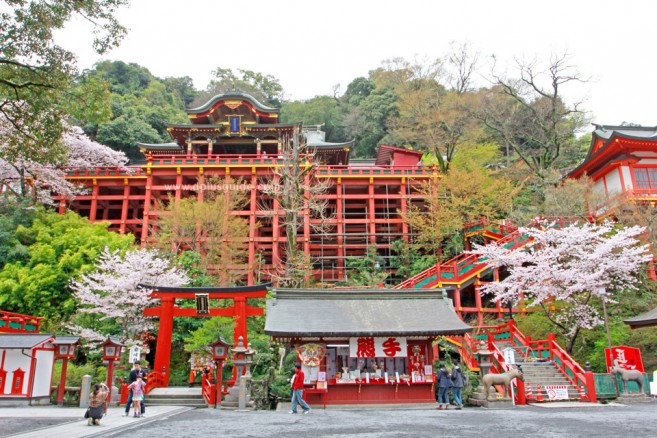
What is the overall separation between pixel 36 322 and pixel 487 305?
21379mm

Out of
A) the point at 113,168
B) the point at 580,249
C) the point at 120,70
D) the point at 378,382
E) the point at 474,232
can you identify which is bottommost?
the point at 378,382

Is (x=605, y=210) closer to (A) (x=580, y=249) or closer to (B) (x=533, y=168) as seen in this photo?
(A) (x=580, y=249)

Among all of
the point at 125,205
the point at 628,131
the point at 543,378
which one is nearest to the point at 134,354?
the point at 543,378

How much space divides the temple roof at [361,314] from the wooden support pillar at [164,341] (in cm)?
423

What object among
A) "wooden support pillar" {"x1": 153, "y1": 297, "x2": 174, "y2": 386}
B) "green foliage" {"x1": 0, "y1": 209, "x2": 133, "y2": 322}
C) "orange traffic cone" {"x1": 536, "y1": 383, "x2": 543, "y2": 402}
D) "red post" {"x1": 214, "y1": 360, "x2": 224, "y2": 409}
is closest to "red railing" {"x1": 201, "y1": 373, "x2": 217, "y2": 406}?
"red post" {"x1": 214, "y1": 360, "x2": 224, "y2": 409}

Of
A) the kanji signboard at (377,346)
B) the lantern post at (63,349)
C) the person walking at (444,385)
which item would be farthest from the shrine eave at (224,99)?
the person walking at (444,385)

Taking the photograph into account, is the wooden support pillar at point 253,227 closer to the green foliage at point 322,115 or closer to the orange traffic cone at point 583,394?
the orange traffic cone at point 583,394

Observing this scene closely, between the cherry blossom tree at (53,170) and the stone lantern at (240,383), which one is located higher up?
the cherry blossom tree at (53,170)

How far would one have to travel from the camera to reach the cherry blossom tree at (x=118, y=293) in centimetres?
1962

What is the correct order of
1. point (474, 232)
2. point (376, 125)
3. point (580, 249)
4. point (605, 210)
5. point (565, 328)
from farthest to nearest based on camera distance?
point (376, 125), point (474, 232), point (605, 210), point (580, 249), point (565, 328)

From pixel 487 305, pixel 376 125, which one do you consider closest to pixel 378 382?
pixel 487 305

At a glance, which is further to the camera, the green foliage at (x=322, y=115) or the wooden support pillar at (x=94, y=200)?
the green foliage at (x=322, y=115)

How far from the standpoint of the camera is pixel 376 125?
48344mm

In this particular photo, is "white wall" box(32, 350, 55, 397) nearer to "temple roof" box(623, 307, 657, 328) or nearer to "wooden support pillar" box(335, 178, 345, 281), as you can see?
"wooden support pillar" box(335, 178, 345, 281)
